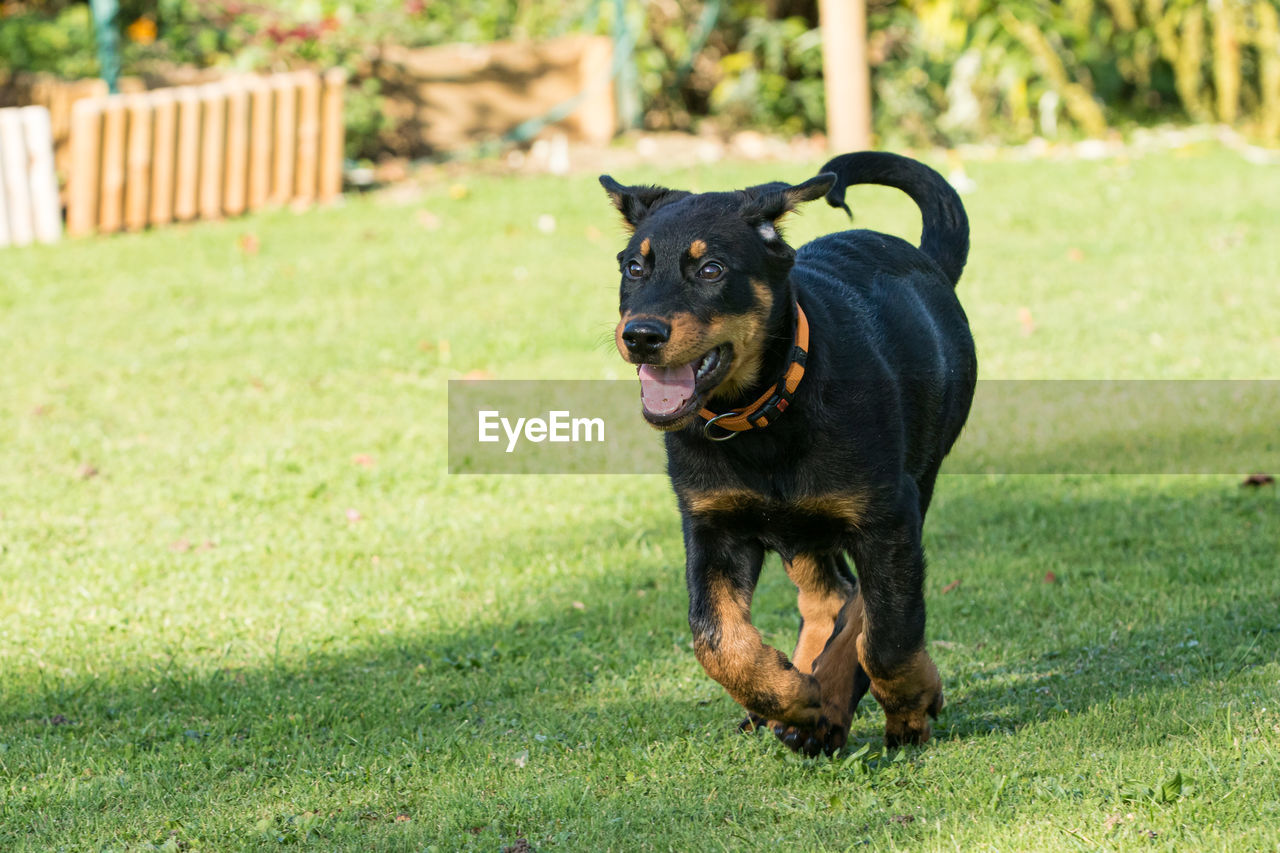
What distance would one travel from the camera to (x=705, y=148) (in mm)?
16125

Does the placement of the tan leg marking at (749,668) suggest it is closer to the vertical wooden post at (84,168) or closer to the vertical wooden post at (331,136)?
the vertical wooden post at (84,168)

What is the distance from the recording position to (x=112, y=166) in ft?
42.9

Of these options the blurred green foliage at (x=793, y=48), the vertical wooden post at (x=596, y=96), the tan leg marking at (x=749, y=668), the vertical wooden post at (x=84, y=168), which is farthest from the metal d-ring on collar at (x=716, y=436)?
the vertical wooden post at (x=596, y=96)

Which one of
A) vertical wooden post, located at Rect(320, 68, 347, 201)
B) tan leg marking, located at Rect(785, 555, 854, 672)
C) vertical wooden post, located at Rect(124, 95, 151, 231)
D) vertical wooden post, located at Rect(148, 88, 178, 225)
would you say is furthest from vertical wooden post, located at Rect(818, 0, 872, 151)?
tan leg marking, located at Rect(785, 555, 854, 672)

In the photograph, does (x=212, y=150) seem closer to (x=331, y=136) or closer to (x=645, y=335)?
(x=331, y=136)

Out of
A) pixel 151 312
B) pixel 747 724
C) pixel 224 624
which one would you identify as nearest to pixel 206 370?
pixel 151 312

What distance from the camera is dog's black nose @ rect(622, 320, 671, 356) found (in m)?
3.80

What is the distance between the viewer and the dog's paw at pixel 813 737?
14.3 ft

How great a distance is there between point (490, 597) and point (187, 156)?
27.7 ft

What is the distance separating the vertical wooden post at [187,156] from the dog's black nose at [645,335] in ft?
34.8

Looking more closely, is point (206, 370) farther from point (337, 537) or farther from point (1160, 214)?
point (1160, 214)

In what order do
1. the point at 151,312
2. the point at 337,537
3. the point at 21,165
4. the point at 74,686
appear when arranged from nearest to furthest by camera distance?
the point at 74,686, the point at 337,537, the point at 151,312, the point at 21,165

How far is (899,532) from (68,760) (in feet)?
8.97

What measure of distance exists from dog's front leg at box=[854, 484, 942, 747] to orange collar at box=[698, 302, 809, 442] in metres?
0.46
